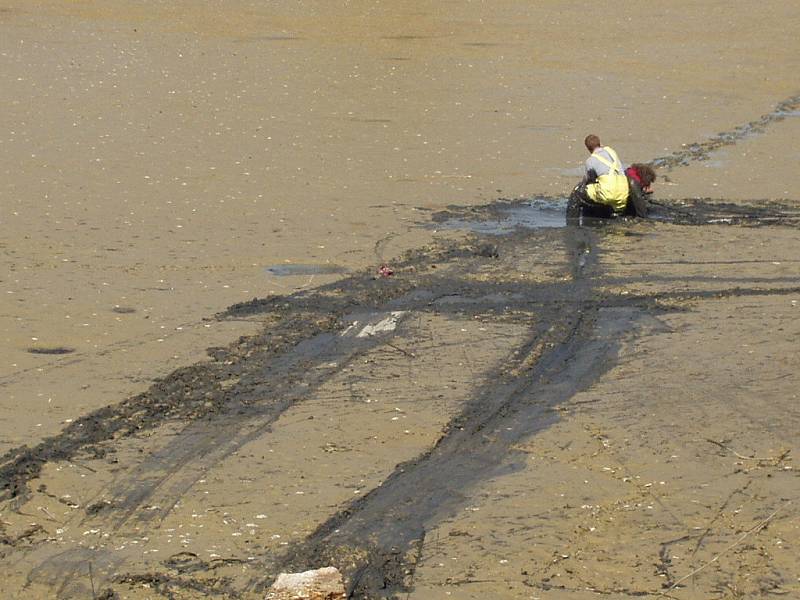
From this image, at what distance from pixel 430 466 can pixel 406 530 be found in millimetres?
795

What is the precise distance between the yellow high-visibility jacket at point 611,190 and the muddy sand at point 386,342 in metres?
0.23

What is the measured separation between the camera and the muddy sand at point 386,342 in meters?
6.67

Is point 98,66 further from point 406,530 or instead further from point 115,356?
point 406,530

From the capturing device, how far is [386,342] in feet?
31.8

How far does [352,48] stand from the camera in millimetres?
23422

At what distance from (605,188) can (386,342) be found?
14.8ft

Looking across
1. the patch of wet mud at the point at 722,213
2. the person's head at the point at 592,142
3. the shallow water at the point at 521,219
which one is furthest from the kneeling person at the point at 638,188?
the shallow water at the point at 521,219

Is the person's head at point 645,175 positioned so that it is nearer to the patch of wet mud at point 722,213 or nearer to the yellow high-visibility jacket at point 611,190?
the patch of wet mud at point 722,213

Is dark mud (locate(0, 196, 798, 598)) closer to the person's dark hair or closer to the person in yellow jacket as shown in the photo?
the person in yellow jacket

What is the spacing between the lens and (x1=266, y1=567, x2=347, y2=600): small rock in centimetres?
583

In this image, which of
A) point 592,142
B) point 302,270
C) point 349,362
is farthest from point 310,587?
point 592,142

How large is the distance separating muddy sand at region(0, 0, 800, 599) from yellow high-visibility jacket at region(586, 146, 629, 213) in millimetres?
230

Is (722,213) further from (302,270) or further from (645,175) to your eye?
(302,270)

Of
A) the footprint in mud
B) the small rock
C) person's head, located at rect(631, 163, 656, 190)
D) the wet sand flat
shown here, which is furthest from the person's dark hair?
the small rock
